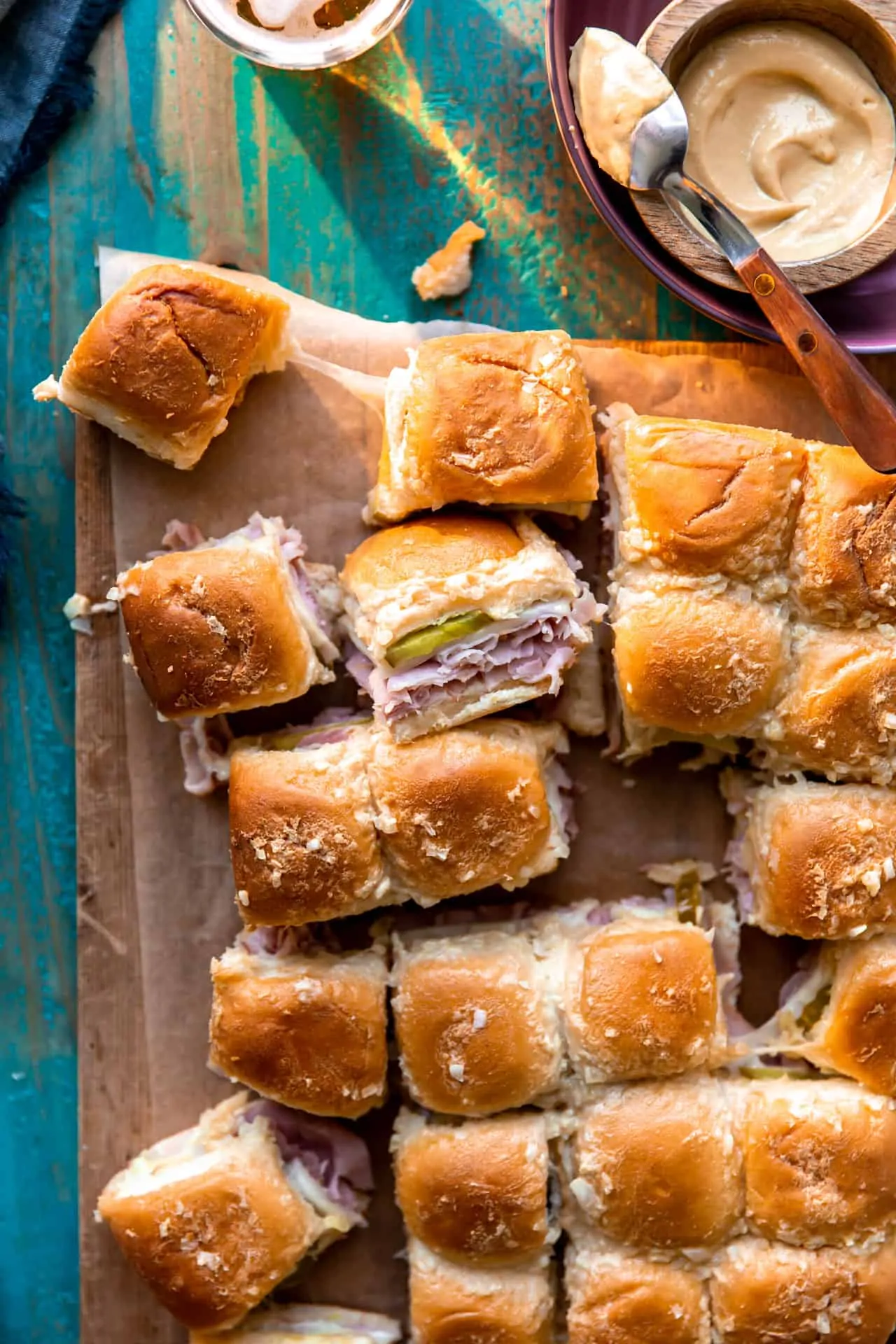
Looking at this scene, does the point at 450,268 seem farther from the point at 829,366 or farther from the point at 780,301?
the point at 829,366

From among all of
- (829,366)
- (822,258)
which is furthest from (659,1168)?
(822,258)

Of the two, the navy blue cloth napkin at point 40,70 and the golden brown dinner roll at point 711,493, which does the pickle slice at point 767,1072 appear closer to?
the golden brown dinner roll at point 711,493

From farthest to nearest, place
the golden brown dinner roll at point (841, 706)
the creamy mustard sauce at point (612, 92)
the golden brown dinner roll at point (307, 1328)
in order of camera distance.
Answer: the golden brown dinner roll at point (307, 1328)
the golden brown dinner roll at point (841, 706)
the creamy mustard sauce at point (612, 92)

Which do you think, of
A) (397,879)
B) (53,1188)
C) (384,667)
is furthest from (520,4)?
(53,1188)

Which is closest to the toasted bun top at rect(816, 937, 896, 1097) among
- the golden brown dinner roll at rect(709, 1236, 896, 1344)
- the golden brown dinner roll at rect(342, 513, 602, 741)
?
the golden brown dinner roll at rect(709, 1236, 896, 1344)

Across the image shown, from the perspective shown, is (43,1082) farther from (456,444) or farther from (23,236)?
(23,236)

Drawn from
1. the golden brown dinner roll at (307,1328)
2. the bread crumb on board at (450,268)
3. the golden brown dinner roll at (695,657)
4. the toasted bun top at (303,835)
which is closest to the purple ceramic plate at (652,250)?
the bread crumb on board at (450,268)

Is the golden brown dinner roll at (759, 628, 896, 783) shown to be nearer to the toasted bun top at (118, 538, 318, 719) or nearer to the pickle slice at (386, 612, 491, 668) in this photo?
the pickle slice at (386, 612, 491, 668)
